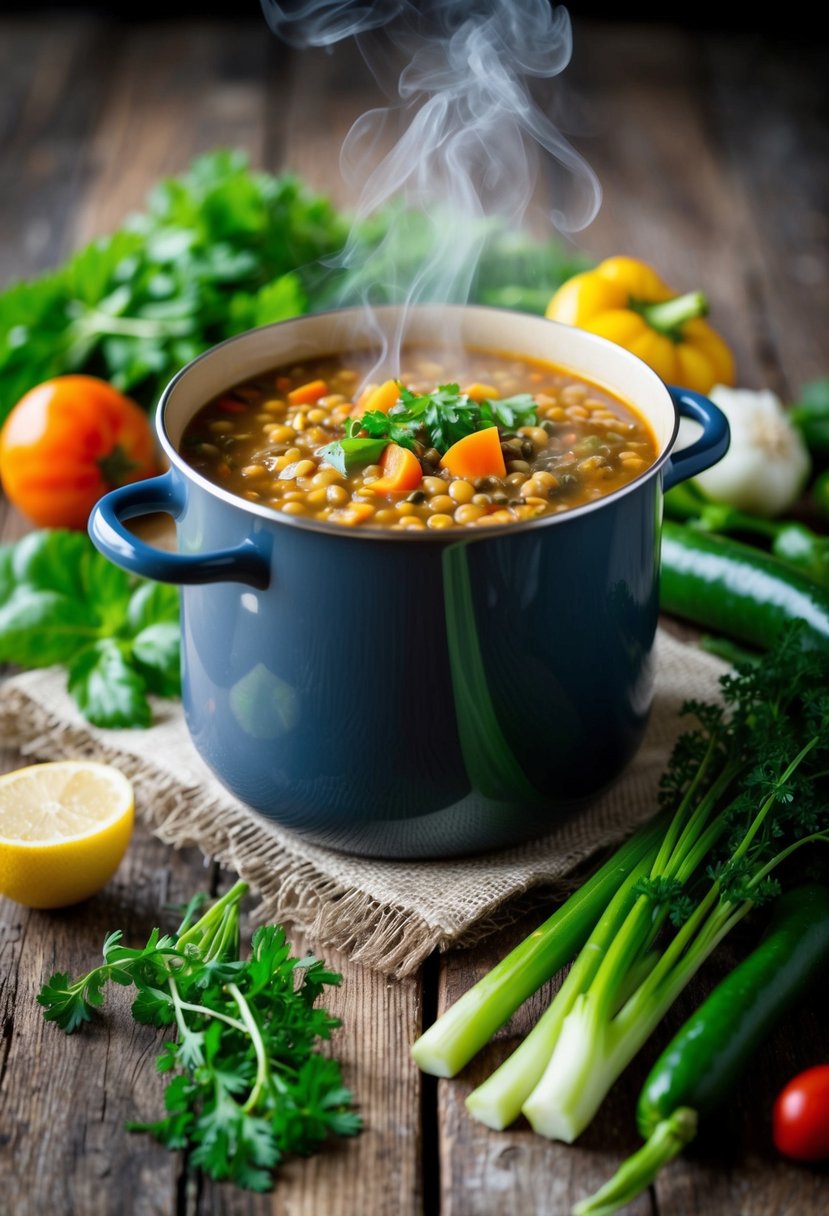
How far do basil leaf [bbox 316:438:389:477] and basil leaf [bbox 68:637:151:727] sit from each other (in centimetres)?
59

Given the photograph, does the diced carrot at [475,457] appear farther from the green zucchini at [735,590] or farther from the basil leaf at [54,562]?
the basil leaf at [54,562]

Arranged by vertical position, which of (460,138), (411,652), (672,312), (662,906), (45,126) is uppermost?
(460,138)

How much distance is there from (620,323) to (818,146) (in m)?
2.11

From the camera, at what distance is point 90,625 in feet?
8.13

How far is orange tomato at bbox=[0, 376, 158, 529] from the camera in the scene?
9.37ft

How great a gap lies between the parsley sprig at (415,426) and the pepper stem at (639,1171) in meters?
0.96

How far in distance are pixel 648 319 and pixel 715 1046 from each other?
77.2 inches

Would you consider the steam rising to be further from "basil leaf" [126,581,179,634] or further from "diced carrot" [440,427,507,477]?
"basil leaf" [126,581,179,634]

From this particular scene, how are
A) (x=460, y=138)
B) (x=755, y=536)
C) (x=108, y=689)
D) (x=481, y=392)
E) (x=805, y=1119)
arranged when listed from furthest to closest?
(x=755, y=536) → (x=460, y=138) → (x=108, y=689) → (x=481, y=392) → (x=805, y=1119)

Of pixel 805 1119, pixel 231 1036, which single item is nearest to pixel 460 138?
pixel 231 1036

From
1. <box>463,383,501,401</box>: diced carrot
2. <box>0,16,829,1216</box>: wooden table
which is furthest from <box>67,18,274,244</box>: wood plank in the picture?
<box>463,383,501,401</box>: diced carrot

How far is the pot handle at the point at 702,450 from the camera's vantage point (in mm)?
1992

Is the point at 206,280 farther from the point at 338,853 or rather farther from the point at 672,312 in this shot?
the point at 338,853

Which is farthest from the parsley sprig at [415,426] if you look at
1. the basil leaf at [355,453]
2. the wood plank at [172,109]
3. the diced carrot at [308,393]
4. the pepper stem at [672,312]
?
the wood plank at [172,109]
